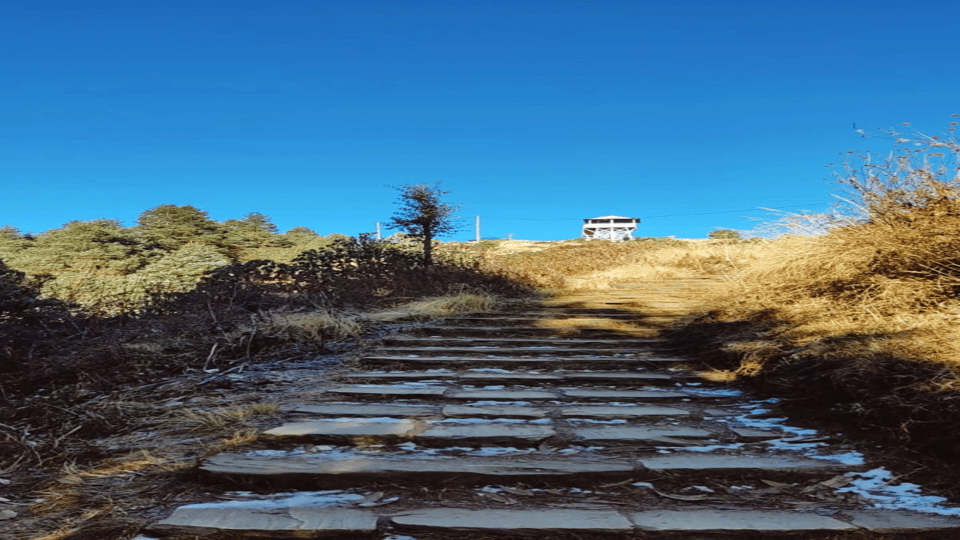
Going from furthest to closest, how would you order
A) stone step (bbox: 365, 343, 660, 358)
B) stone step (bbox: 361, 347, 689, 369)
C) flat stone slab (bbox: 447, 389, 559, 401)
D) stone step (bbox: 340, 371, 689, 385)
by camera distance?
stone step (bbox: 365, 343, 660, 358) < stone step (bbox: 361, 347, 689, 369) < stone step (bbox: 340, 371, 689, 385) < flat stone slab (bbox: 447, 389, 559, 401)

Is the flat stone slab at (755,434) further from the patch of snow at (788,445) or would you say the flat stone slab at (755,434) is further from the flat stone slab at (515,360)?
the flat stone slab at (515,360)

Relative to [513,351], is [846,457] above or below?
below

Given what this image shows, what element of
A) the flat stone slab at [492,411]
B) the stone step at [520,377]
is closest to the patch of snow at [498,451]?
the flat stone slab at [492,411]

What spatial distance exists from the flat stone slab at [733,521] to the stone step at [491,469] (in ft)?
0.92

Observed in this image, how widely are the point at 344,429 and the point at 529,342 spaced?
2291 mm

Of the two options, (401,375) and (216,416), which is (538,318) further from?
(216,416)

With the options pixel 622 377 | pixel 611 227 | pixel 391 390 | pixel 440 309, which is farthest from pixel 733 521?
pixel 611 227

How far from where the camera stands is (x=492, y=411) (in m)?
2.88

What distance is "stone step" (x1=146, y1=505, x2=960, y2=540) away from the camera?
5.54 feet

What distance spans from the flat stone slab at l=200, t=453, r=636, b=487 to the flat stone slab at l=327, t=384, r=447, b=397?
3.31 feet

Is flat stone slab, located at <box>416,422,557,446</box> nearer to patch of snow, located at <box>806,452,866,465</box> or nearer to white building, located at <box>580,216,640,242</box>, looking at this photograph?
patch of snow, located at <box>806,452,866,465</box>

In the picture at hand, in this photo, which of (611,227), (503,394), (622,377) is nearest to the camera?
(503,394)

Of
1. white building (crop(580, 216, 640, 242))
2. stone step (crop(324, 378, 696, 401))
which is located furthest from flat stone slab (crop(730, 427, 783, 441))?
white building (crop(580, 216, 640, 242))

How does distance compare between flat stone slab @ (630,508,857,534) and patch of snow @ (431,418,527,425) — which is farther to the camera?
patch of snow @ (431,418,527,425)
